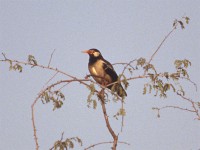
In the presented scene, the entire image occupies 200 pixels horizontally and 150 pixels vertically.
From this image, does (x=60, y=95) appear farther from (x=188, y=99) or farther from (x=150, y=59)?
(x=188, y=99)

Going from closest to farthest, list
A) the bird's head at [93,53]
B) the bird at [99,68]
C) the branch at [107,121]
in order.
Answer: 1. the branch at [107,121]
2. the bird at [99,68]
3. the bird's head at [93,53]

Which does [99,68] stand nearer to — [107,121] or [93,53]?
[93,53]

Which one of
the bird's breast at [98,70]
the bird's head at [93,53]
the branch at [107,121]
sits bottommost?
the branch at [107,121]

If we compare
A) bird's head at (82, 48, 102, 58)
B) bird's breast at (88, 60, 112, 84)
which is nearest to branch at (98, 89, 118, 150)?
bird's breast at (88, 60, 112, 84)

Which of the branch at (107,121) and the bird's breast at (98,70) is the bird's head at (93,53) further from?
the branch at (107,121)

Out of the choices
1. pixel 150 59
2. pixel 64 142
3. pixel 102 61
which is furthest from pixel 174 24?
pixel 102 61

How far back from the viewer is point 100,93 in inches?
148

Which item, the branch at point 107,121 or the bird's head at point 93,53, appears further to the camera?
the bird's head at point 93,53

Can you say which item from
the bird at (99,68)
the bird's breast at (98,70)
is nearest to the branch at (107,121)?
the bird at (99,68)

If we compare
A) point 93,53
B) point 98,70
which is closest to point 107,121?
point 98,70

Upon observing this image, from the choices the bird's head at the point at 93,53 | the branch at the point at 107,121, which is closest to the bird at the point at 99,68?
the bird's head at the point at 93,53

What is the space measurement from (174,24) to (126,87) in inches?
37.0

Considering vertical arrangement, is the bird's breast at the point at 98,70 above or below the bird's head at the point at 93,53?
below

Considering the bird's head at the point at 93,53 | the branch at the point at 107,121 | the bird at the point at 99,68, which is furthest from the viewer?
the bird's head at the point at 93,53
